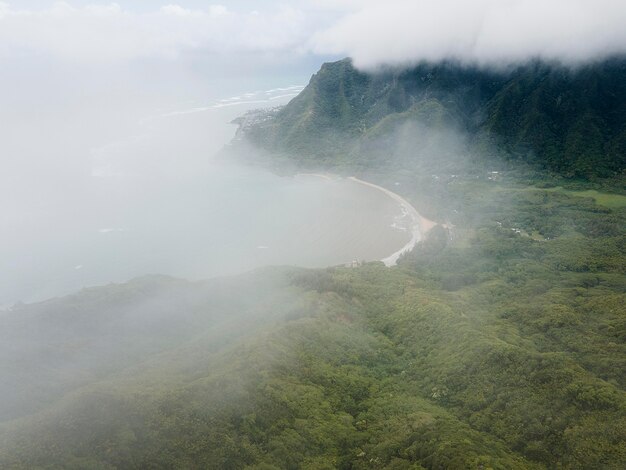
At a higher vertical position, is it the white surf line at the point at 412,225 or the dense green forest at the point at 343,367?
the dense green forest at the point at 343,367

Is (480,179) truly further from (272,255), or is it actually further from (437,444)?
(437,444)

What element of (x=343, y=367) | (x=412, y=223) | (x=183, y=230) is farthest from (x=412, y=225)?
(x=343, y=367)

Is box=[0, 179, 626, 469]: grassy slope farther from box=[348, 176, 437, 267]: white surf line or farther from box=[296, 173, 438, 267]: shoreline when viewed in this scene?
box=[296, 173, 438, 267]: shoreline

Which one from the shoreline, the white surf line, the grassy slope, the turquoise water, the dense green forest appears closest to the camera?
the grassy slope

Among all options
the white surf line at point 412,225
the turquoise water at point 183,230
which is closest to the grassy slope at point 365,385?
the white surf line at point 412,225

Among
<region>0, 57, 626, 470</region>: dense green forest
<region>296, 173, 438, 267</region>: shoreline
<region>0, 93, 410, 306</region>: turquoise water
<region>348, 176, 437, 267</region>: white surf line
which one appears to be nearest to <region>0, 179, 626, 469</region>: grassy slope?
<region>0, 57, 626, 470</region>: dense green forest

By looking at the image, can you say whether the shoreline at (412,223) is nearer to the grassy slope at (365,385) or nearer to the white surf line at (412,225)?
the white surf line at (412,225)
